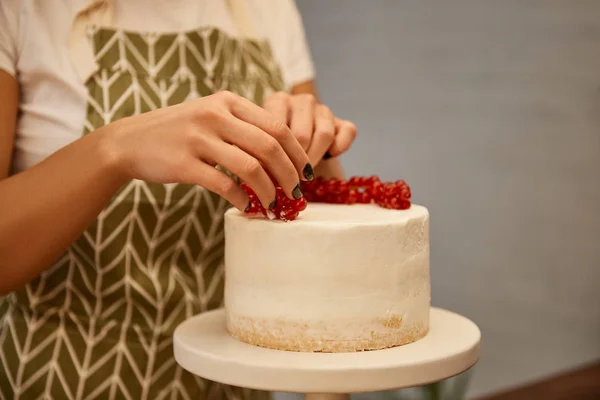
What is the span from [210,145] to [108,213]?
350 millimetres

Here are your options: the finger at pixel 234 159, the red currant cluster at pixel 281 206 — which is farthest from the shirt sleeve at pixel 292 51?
the finger at pixel 234 159

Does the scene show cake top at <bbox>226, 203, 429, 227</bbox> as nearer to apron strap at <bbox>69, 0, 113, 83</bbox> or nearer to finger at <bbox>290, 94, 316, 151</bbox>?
finger at <bbox>290, 94, 316, 151</bbox>

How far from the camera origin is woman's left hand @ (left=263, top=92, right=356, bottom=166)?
1.03 meters

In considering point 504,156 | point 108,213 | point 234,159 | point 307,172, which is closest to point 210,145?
point 234,159

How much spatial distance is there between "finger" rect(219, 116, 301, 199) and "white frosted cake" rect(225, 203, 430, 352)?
10cm

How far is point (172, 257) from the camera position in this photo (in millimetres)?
1135

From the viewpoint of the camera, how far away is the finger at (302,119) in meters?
1.02

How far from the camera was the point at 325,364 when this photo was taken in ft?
2.71

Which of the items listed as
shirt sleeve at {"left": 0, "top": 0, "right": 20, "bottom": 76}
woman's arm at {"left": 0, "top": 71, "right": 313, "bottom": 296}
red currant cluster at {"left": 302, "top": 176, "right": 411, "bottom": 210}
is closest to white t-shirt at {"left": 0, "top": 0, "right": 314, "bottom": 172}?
shirt sleeve at {"left": 0, "top": 0, "right": 20, "bottom": 76}

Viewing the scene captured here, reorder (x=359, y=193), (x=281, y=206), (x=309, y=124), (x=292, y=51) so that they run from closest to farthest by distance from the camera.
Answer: (x=281, y=206) < (x=309, y=124) < (x=359, y=193) < (x=292, y=51)

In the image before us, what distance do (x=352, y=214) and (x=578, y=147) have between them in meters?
1.85

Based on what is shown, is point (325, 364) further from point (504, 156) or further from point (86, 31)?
point (504, 156)

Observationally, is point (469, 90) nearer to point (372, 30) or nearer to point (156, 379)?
point (372, 30)

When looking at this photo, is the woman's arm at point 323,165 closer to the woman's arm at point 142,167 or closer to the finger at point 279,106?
the finger at point 279,106
